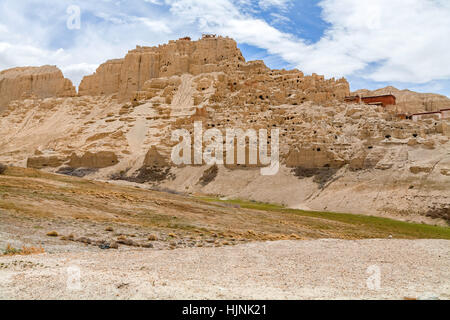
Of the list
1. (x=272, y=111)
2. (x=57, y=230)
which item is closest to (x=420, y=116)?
(x=272, y=111)

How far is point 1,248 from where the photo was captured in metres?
9.21

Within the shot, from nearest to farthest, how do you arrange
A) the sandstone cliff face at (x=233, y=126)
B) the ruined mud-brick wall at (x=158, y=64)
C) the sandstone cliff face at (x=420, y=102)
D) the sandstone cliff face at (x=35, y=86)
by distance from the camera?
the sandstone cliff face at (x=233, y=126) → the ruined mud-brick wall at (x=158, y=64) → the sandstone cliff face at (x=420, y=102) → the sandstone cliff face at (x=35, y=86)

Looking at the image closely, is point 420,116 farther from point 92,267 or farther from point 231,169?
point 92,267

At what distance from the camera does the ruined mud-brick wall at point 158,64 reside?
2788 inches

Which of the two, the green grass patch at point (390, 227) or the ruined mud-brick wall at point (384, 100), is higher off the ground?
the ruined mud-brick wall at point (384, 100)

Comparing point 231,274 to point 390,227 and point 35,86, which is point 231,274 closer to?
point 390,227

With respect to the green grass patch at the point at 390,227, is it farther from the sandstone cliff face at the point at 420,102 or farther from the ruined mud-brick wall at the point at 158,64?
the sandstone cliff face at the point at 420,102

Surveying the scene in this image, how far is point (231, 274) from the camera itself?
7691 millimetres

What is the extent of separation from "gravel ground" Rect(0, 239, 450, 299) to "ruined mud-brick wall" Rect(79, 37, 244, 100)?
6076cm

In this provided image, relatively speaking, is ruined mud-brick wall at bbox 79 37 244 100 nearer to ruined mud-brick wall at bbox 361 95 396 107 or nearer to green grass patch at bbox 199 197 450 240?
ruined mud-brick wall at bbox 361 95 396 107

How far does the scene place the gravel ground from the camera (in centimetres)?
599

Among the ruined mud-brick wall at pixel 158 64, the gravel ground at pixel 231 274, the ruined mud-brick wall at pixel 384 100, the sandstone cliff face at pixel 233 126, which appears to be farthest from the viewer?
the ruined mud-brick wall at pixel 158 64

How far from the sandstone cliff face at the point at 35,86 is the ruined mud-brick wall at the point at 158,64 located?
4.57m

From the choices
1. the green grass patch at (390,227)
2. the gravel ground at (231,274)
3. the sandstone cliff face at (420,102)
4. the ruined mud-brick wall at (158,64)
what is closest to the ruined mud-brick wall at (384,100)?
the sandstone cliff face at (420,102)
